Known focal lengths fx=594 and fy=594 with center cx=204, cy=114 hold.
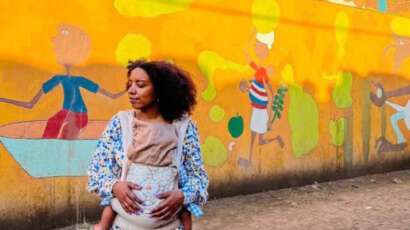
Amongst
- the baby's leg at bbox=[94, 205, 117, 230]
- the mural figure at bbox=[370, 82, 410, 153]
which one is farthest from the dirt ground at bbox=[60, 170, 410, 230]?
the baby's leg at bbox=[94, 205, 117, 230]

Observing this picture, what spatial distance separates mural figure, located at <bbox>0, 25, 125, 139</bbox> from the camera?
540cm

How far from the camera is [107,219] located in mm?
2422

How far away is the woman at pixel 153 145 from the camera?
238 cm

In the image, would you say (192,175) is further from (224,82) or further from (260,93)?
(260,93)

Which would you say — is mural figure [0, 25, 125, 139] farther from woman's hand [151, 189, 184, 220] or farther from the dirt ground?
woman's hand [151, 189, 184, 220]

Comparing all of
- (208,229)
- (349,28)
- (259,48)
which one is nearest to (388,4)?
(349,28)

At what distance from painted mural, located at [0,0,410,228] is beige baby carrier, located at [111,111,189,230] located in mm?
3010

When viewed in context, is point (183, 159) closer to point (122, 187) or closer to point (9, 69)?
point (122, 187)

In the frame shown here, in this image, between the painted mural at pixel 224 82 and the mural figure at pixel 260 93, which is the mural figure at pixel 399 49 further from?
the mural figure at pixel 260 93

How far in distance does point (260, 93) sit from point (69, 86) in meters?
2.79

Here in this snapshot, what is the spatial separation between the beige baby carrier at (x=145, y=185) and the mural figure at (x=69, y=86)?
10.3 ft

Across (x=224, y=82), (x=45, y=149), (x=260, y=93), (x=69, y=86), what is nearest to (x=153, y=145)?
(x=45, y=149)

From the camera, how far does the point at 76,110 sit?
219 inches

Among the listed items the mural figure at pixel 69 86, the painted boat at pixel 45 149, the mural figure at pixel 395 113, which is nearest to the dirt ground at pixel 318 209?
the painted boat at pixel 45 149
